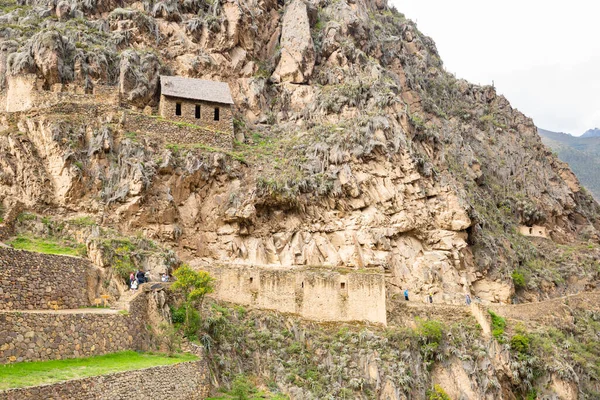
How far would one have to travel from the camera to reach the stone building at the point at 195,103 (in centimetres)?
3984

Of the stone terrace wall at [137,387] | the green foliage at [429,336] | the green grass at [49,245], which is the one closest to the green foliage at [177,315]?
the stone terrace wall at [137,387]

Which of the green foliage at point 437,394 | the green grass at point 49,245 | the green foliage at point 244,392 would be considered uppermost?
the green grass at point 49,245

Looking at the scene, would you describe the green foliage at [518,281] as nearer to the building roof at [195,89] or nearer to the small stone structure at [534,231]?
the small stone structure at [534,231]

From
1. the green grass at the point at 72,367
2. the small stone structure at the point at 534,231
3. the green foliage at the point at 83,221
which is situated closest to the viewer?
the green grass at the point at 72,367

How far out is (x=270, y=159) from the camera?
3953 cm

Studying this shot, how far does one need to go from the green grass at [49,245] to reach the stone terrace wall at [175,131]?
10.9m

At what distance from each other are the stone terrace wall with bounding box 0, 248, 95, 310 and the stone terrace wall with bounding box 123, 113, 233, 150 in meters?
15.7

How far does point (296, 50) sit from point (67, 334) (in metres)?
35.3

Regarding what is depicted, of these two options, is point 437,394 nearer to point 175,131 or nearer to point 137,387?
point 137,387

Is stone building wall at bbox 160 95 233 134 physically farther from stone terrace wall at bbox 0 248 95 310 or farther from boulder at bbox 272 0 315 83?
stone terrace wall at bbox 0 248 95 310

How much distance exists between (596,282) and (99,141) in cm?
3952

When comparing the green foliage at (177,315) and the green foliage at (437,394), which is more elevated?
the green foliage at (177,315)

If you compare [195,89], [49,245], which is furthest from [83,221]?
[195,89]

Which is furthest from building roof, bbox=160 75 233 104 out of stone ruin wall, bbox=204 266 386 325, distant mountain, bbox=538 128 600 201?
distant mountain, bbox=538 128 600 201
